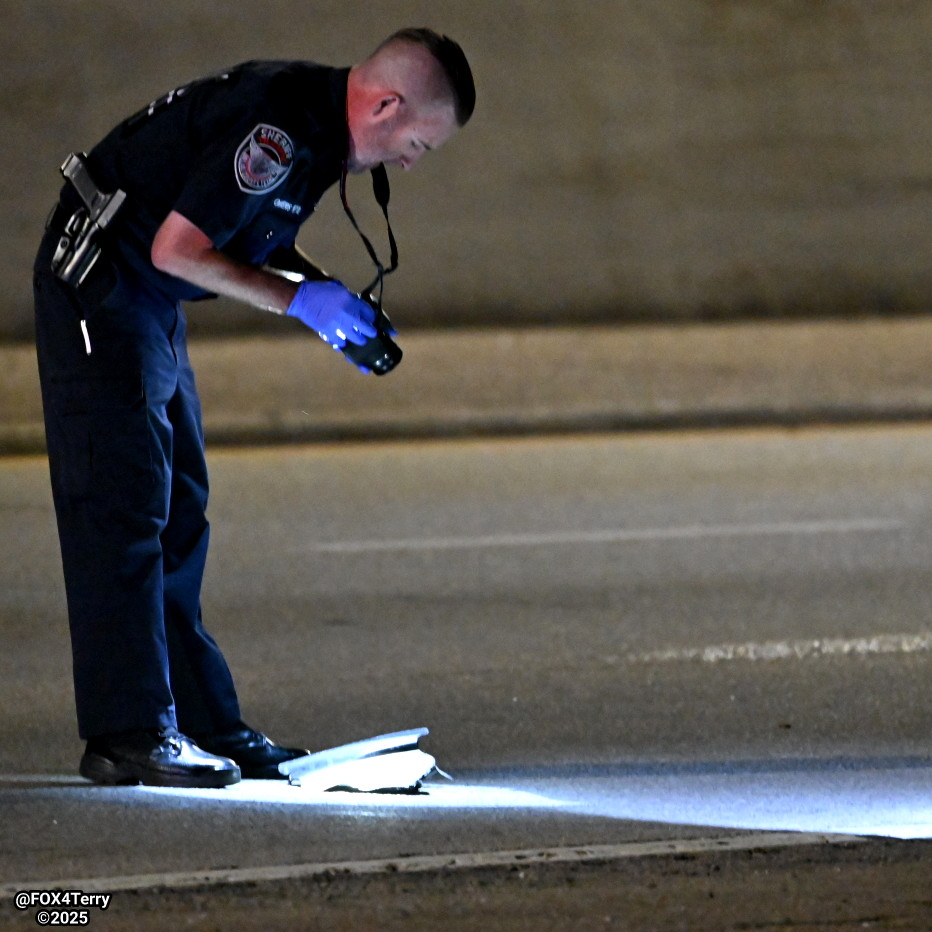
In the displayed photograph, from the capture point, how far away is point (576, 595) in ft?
23.8

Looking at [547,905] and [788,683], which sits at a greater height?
[788,683]

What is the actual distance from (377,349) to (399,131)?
0.51m

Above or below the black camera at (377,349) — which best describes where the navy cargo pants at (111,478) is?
below

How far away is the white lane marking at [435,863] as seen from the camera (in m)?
3.68

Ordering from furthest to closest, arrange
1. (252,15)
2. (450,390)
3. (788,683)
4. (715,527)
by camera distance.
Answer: (252,15) < (450,390) < (715,527) < (788,683)

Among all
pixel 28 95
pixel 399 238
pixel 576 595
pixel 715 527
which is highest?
pixel 28 95

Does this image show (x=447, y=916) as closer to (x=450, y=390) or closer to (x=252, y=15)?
(x=450, y=390)

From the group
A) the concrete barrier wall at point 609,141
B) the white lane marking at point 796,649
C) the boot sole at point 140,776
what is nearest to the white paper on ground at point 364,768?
the boot sole at point 140,776

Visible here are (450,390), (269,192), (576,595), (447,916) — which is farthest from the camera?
(450,390)

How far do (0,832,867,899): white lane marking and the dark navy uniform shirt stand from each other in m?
1.39

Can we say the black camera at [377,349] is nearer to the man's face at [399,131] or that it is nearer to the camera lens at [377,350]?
the camera lens at [377,350]

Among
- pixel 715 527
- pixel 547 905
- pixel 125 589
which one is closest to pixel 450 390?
pixel 715 527

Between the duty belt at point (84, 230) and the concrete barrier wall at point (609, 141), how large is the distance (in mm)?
10562

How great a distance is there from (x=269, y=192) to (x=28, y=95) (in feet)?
40.1
